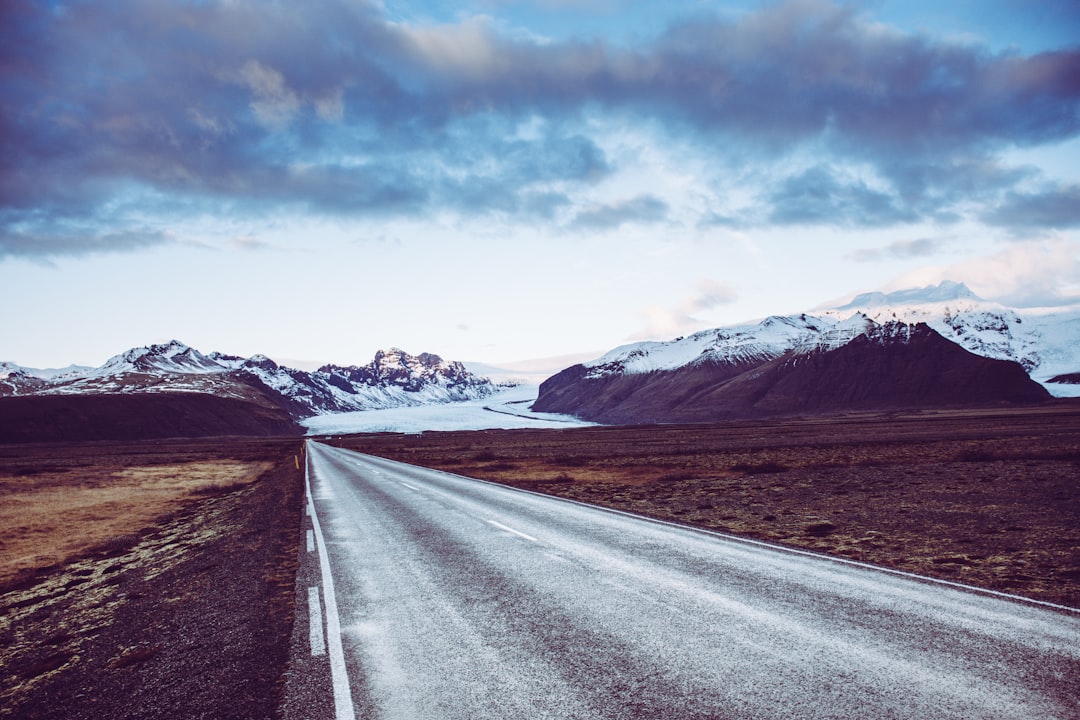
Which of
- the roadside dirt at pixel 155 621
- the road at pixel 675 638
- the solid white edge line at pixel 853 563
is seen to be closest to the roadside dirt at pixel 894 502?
the solid white edge line at pixel 853 563

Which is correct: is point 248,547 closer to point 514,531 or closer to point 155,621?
point 155,621

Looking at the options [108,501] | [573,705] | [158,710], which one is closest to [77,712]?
[158,710]

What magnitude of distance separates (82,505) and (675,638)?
32616mm

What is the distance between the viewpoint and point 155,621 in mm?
8867

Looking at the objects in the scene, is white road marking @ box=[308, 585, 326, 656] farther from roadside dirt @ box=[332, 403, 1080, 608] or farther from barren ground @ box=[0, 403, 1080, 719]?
roadside dirt @ box=[332, 403, 1080, 608]

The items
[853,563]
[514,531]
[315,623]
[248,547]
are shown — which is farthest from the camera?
[248,547]

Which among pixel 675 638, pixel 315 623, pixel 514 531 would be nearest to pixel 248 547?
pixel 514 531

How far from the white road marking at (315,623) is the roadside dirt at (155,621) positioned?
28 cm

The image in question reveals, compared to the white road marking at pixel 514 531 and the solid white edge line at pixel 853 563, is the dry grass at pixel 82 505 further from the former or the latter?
the solid white edge line at pixel 853 563

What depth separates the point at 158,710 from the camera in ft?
18.8

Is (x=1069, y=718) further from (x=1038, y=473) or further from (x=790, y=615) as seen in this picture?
(x=1038, y=473)

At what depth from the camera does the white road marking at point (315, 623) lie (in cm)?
685

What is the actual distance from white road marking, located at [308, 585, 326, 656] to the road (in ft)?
0.19

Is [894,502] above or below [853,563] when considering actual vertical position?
below
